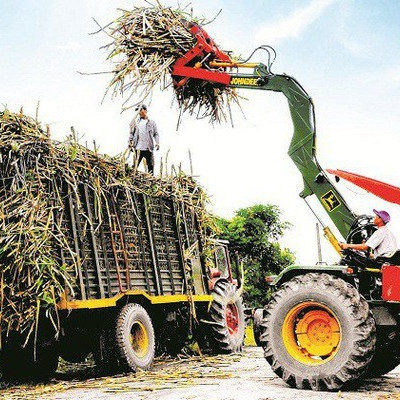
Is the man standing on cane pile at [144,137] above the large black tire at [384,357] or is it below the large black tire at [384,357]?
above

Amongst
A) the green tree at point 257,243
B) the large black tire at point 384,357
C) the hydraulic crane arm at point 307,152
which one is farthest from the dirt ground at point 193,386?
the green tree at point 257,243

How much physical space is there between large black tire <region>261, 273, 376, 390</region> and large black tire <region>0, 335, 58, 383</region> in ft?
11.9

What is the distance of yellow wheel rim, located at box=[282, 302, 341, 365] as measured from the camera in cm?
746

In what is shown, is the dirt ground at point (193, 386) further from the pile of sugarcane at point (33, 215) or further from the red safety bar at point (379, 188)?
the red safety bar at point (379, 188)

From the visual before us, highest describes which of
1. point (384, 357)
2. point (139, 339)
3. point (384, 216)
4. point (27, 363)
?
point (384, 216)

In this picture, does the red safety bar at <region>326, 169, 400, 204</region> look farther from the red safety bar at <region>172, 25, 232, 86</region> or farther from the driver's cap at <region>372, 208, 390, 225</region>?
the red safety bar at <region>172, 25, 232, 86</region>

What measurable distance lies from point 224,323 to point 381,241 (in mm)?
6024

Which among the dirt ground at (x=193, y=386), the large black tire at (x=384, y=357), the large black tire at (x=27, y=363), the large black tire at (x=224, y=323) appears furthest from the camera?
the large black tire at (x=224, y=323)

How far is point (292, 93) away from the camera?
8859 mm

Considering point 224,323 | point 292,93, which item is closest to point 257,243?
point 224,323

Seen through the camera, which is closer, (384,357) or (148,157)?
(384,357)

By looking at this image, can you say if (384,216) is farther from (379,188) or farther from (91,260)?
(91,260)

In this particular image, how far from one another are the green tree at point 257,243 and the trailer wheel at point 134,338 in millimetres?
18015

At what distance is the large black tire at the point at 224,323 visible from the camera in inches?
510
